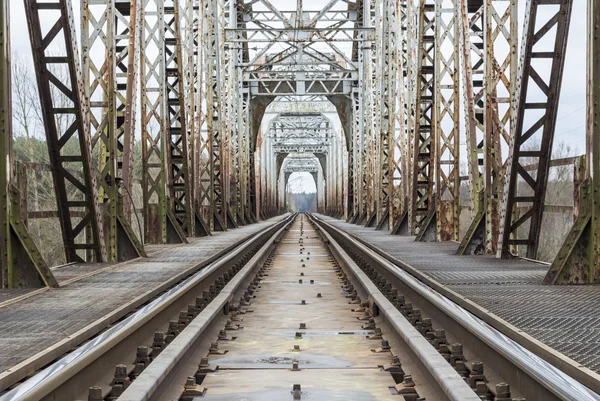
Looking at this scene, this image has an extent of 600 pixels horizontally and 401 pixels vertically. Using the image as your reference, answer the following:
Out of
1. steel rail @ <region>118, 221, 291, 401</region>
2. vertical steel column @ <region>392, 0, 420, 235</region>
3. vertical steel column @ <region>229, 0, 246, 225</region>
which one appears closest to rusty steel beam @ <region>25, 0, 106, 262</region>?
steel rail @ <region>118, 221, 291, 401</region>

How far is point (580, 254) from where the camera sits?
9031 millimetres

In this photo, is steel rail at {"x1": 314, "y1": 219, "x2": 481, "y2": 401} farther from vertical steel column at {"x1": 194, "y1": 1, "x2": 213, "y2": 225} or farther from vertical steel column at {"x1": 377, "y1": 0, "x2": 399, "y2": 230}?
vertical steel column at {"x1": 377, "y1": 0, "x2": 399, "y2": 230}

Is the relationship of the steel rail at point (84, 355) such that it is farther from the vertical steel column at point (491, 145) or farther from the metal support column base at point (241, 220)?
the metal support column base at point (241, 220)

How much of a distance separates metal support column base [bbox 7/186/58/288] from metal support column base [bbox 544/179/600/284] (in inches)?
199

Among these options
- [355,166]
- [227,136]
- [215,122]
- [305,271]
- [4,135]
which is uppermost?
[215,122]

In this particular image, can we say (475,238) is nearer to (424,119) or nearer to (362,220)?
(424,119)

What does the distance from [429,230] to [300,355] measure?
Answer: 13.2 m

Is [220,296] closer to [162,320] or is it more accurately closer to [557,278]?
[162,320]

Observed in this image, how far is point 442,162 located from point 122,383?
1429 centimetres

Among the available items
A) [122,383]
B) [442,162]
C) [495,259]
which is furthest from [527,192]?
[122,383]

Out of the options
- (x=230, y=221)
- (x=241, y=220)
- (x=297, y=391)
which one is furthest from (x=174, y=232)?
(x=241, y=220)

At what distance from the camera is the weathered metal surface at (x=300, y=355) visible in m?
5.04

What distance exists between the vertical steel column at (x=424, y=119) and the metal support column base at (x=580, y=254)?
9.38 meters

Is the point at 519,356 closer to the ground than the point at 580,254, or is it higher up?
closer to the ground
